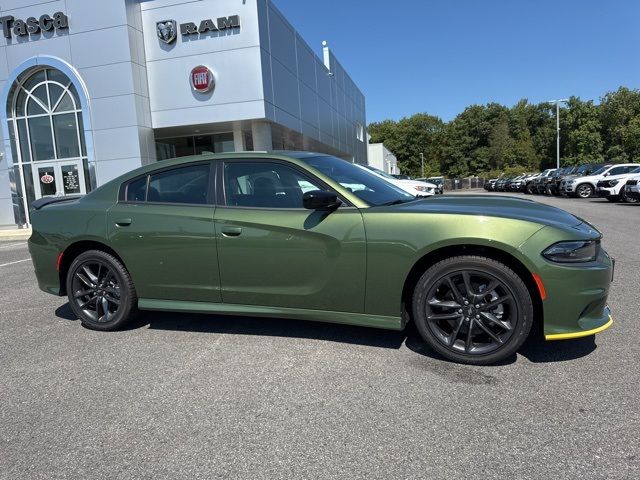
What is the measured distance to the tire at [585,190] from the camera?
77.1 ft

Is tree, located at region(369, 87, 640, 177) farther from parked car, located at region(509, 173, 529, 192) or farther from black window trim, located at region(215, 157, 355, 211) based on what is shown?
Answer: black window trim, located at region(215, 157, 355, 211)

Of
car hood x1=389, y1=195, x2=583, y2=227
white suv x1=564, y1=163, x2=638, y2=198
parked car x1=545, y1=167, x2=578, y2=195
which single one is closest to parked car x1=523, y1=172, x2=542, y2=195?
parked car x1=545, y1=167, x2=578, y2=195

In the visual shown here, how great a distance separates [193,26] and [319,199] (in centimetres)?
1639

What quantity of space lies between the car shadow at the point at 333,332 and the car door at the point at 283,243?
48 centimetres

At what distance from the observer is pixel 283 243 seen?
11.8 feet

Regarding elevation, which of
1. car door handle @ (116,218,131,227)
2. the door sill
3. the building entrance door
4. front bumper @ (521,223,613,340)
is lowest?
the door sill

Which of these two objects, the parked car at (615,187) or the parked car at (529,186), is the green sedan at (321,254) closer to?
the parked car at (615,187)

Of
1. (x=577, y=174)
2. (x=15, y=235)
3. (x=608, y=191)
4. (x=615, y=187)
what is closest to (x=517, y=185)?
(x=577, y=174)

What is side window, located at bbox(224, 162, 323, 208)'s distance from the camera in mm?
3768

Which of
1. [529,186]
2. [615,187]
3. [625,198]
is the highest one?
[615,187]

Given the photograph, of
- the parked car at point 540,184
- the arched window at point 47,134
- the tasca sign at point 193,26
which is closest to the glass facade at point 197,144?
the arched window at point 47,134

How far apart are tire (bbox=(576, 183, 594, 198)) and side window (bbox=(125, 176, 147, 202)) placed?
24.2 metres

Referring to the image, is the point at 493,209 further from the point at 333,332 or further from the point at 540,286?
the point at 333,332

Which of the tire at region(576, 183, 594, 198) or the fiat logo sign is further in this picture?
the tire at region(576, 183, 594, 198)
